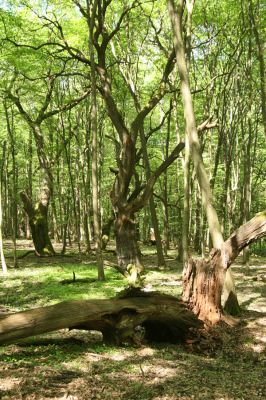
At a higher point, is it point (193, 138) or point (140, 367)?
point (193, 138)

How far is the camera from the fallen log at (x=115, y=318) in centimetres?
496

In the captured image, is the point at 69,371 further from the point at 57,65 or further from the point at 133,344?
the point at 57,65

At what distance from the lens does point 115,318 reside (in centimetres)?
586

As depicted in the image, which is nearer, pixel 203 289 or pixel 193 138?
pixel 203 289

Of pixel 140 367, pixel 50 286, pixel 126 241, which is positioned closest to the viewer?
pixel 140 367

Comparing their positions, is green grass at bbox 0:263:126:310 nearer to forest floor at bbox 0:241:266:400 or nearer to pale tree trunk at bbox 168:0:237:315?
forest floor at bbox 0:241:266:400

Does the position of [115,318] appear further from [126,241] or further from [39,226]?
[39,226]

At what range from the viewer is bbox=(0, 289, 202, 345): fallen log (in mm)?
4961

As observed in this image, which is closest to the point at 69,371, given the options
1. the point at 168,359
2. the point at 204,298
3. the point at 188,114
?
the point at 168,359

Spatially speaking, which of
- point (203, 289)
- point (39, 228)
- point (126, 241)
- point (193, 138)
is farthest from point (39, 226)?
point (203, 289)

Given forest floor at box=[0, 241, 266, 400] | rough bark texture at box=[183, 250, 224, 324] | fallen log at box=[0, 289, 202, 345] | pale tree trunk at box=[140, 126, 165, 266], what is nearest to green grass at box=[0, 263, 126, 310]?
pale tree trunk at box=[140, 126, 165, 266]

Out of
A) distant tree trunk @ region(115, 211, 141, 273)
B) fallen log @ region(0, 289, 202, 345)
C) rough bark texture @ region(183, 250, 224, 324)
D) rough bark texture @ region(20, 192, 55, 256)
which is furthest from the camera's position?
rough bark texture @ region(20, 192, 55, 256)

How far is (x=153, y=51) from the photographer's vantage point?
62.3 feet

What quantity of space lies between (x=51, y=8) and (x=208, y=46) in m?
7.24
